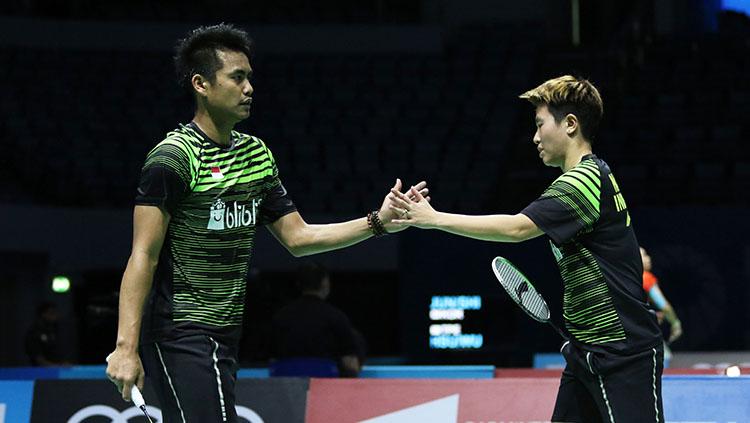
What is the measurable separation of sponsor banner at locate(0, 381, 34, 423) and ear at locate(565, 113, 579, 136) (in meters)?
3.14

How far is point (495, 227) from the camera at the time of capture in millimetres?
3783

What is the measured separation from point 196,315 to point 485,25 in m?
14.6

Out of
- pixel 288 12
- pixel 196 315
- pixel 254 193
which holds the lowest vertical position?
pixel 196 315

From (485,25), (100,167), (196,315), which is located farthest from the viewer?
(485,25)

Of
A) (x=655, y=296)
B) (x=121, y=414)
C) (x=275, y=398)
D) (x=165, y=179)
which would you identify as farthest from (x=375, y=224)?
(x=655, y=296)

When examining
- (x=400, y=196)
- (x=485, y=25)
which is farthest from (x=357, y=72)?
(x=400, y=196)

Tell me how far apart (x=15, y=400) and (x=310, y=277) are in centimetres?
198

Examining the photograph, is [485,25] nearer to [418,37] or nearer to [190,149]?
[418,37]

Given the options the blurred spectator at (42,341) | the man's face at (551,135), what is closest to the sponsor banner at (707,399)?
the man's face at (551,135)

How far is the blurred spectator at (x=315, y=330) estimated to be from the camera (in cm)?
693

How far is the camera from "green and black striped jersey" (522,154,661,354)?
12.2ft

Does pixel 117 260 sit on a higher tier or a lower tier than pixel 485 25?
lower

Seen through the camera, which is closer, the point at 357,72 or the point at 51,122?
the point at 51,122

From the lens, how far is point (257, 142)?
3756 millimetres
